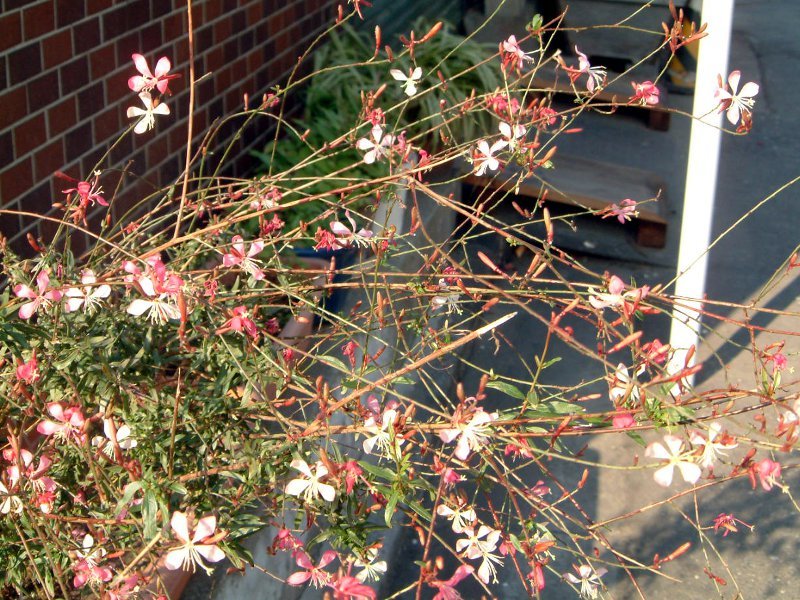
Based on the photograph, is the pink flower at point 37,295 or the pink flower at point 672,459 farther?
the pink flower at point 37,295

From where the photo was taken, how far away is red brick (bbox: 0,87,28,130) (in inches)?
96.5

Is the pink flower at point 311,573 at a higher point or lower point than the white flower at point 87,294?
lower

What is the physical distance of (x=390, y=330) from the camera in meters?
3.32

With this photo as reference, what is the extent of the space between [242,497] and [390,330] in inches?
64.4

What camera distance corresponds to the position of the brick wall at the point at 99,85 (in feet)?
A: 8.25

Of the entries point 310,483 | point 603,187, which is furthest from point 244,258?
point 603,187

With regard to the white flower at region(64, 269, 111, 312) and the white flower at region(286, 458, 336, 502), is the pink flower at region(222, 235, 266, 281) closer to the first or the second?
the white flower at region(64, 269, 111, 312)

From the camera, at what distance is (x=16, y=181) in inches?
99.6

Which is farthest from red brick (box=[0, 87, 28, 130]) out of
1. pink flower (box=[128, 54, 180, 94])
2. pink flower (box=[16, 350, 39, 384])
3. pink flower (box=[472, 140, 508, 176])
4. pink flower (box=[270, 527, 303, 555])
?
pink flower (box=[270, 527, 303, 555])

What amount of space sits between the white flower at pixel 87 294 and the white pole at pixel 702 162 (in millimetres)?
2296

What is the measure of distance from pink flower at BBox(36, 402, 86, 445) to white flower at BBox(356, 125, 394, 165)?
76 cm

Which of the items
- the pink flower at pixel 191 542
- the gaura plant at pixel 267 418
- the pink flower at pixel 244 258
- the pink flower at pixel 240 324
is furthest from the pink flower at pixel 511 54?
the pink flower at pixel 191 542

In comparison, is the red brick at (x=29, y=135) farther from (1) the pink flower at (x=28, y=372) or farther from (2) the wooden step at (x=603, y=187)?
(2) the wooden step at (x=603, y=187)

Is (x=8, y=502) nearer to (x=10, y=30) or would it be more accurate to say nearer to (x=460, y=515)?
(x=460, y=515)
